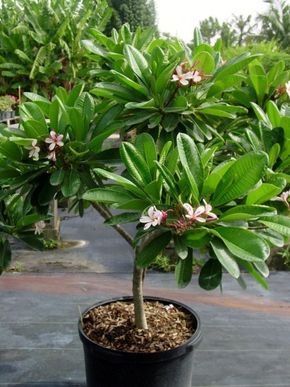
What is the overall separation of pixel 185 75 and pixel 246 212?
425 millimetres

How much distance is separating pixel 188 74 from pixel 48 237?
334 centimetres

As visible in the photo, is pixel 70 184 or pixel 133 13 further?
pixel 133 13

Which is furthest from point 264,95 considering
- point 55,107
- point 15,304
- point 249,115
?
point 15,304

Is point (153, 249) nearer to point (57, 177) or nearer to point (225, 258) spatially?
point (225, 258)

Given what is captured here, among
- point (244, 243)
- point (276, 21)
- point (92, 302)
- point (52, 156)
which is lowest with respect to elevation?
point (92, 302)

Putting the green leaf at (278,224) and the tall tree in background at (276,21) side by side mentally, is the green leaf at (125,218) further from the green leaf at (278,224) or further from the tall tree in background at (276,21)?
the tall tree in background at (276,21)

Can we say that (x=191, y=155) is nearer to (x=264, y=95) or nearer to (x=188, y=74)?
(x=188, y=74)

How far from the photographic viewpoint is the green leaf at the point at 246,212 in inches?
34.9

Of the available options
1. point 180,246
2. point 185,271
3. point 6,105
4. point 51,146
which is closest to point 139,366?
point 185,271

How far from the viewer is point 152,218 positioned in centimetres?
92

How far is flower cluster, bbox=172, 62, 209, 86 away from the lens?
116cm

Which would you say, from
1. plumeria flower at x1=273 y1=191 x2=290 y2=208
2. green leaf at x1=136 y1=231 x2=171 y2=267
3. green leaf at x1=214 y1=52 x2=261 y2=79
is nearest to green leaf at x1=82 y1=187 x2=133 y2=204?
green leaf at x1=136 y1=231 x2=171 y2=267

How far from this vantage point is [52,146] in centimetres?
110

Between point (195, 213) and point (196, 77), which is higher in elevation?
point (196, 77)
